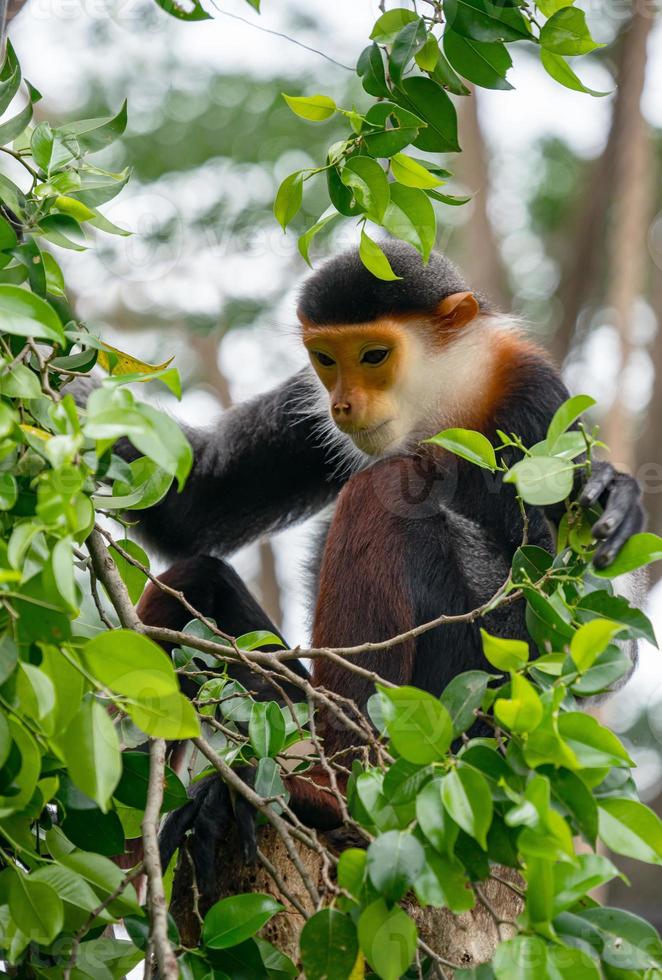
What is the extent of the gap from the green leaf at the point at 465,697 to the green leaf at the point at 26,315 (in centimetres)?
80

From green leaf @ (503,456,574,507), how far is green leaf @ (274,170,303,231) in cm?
77

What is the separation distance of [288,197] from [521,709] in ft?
3.99

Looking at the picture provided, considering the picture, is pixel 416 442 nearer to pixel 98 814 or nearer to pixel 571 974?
pixel 98 814

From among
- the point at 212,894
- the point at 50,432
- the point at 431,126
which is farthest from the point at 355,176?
the point at 212,894

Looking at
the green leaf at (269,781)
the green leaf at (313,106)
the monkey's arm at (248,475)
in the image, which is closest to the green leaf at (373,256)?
the green leaf at (313,106)

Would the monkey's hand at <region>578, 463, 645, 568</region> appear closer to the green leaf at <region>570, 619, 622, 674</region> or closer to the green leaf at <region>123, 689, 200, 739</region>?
the green leaf at <region>570, 619, 622, 674</region>

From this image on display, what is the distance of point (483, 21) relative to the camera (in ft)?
7.36

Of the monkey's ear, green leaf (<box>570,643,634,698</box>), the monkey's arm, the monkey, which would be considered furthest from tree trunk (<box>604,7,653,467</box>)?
green leaf (<box>570,643,634,698</box>)

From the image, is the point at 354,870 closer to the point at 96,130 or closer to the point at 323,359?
the point at 96,130

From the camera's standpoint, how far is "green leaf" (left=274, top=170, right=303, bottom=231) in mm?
2295

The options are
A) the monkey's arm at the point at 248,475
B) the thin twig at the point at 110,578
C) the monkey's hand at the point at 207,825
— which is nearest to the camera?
the thin twig at the point at 110,578

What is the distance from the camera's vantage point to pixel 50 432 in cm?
189

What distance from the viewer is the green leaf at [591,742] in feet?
5.12

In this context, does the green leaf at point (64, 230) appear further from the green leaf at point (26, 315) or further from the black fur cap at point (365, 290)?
the black fur cap at point (365, 290)
